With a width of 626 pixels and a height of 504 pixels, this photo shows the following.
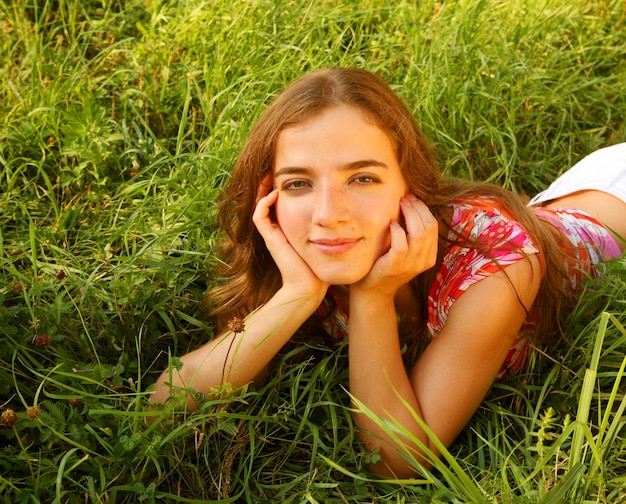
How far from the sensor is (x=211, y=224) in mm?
3109

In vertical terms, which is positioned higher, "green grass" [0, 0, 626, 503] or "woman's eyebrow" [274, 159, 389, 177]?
"woman's eyebrow" [274, 159, 389, 177]

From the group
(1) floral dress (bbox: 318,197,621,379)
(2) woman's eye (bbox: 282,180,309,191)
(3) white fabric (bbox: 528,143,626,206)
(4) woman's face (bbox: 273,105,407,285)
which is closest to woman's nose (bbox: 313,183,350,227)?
(4) woman's face (bbox: 273,105,407,285)

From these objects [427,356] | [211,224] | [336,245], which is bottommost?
[427,356]

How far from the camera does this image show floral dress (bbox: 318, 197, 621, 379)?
255cm

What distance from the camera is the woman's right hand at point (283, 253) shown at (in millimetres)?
2484

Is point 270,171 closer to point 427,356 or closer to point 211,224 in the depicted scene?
point 211,224

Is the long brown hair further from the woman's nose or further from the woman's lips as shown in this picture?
the woman's lips

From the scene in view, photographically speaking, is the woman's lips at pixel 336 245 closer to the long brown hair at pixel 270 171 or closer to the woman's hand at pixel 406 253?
the woman's hand at pixel 406 253

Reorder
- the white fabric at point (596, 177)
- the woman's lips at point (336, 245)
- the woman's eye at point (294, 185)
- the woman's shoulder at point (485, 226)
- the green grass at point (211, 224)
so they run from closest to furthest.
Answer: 1. the green grass at point (211, 224)
2. the woman's lips at point (336, 245)
3. the woman's eye at point (294, 185)
4. the woman's shoulder at point (485, 226)
5. the white fabric at point (596, 177)

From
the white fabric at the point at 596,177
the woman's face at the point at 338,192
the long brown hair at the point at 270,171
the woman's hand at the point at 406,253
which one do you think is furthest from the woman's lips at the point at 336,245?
the white fabric at the point at 596,177

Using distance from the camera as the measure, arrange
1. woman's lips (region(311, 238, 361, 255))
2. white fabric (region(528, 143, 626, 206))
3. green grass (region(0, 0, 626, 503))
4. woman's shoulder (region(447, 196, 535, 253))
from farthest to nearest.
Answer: white fabric (region(528, 143, 626, 206)) < woman's shoulder (region(447, 196, 535, 253)) < woman's lips (region(311, 238, 361, 255)) < green grass (region(0, 0, 626, 503))

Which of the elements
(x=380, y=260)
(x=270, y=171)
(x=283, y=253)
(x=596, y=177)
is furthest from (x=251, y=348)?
(x=596, y=177)

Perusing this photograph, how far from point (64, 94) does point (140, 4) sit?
3.15 ft

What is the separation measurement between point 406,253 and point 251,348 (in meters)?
0.57
